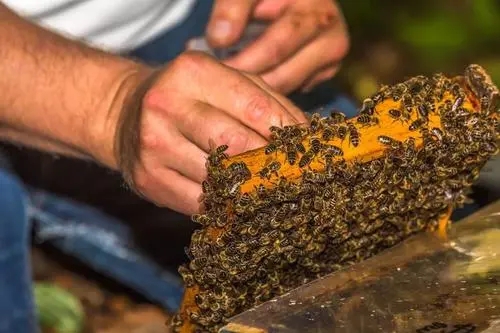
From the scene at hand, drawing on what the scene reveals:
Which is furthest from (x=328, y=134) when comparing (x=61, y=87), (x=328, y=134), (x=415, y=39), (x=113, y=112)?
(x=415, y=39)

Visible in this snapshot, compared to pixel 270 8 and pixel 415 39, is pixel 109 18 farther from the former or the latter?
pixel 415 39

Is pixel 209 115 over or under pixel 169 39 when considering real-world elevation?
under

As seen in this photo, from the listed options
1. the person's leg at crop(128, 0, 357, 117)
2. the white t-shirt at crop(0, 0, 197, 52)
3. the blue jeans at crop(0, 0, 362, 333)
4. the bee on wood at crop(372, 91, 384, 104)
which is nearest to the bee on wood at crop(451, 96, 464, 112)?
the bee on wood at crop(372, 91, 384, 104)

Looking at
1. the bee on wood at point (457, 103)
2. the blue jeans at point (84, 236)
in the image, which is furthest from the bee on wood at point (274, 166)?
the blue jeans at point (84, 236)

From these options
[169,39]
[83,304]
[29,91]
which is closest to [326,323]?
[29,91]

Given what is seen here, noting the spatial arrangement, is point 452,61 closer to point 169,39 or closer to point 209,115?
point 169,39
